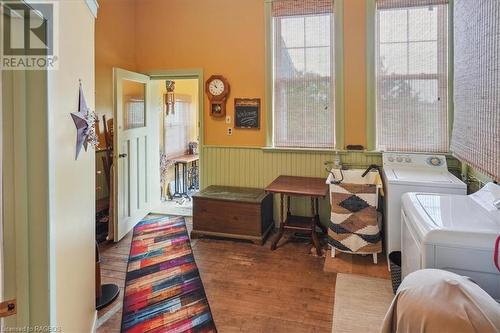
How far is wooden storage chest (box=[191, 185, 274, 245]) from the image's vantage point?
12.5 feet

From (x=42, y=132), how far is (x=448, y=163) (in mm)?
3859

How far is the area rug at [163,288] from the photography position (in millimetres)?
2324

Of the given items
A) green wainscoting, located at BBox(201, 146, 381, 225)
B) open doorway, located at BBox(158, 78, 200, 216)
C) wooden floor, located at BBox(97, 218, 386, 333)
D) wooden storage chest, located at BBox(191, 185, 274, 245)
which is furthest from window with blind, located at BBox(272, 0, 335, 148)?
open doorway, located at BBox(158, 78, 200, 216)

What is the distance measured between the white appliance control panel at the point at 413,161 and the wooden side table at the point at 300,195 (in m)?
0.76

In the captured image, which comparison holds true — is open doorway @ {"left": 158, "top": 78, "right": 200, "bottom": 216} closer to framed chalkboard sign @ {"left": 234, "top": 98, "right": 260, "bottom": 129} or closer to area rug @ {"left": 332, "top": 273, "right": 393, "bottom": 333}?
framed chalkboard sign @ {"left": 234, "top": 98, "right": 260, "bottom": 129}

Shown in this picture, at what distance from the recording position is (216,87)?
14.5 ft

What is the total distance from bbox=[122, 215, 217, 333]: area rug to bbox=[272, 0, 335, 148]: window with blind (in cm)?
197

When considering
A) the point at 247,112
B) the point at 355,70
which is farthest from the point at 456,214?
the point at 247,112

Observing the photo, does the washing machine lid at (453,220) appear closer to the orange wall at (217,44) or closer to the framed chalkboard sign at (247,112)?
the orange wall at (217,44)

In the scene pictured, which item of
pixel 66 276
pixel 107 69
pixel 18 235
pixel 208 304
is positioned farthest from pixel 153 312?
pixel 107 69

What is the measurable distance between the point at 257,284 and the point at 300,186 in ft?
4.04

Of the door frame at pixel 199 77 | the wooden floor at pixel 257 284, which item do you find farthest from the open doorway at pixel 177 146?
the wooden floor at pixel 257 284

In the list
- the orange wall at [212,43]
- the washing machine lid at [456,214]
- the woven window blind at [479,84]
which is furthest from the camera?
the orange wall at [212,43]

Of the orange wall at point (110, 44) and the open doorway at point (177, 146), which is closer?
the orange wall at point (110, 44)
